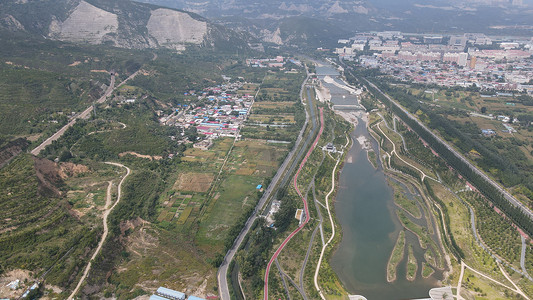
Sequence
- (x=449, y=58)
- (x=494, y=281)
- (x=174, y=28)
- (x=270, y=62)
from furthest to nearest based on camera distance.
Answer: (x=174, y=28) → (x=270, y=62) → (x=449, y=58) → (x=494, y=281)

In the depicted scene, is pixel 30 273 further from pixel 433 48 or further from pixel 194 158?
pixel 433 48

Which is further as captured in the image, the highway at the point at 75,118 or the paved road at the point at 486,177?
the highway at the point at 75,118

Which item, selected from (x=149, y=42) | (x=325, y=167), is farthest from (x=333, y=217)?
(x=149, y=42)

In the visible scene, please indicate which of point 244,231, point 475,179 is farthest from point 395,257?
point 475,179

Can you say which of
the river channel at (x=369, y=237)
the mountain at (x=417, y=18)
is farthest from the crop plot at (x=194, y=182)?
the mountain at (x=417, y=18)

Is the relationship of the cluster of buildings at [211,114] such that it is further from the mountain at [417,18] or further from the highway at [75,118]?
the mountain at [417,18]

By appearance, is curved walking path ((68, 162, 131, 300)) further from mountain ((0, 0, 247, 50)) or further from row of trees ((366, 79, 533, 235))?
mountain ((0, 0, 247, 50))

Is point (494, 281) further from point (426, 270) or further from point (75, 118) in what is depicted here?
point (75, 118)
